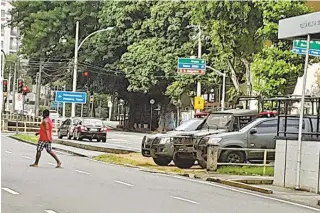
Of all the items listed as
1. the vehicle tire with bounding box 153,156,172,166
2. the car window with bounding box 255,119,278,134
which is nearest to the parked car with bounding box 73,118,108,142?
the vehicle tire with bounding box 153,156,172,166

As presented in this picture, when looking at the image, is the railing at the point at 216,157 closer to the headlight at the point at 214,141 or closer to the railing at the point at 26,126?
the headlight at the point at 214,141

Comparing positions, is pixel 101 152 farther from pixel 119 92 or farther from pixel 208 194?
pixel 119 92

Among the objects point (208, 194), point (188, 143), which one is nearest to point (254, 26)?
point (188, 143)

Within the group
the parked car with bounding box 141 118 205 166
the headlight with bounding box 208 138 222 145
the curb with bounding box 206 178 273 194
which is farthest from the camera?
the parked car with bounding box 141 118 205 166

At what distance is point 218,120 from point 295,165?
6867 mm

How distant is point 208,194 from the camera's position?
641 inches

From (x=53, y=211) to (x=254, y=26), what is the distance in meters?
29.4

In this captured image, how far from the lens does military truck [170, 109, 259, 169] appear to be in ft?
78.3

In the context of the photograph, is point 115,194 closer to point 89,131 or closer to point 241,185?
point 241,185

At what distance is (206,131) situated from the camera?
24.8 metres

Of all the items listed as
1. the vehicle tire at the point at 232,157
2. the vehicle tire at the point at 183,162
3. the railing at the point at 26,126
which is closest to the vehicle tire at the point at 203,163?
the vehicle tire at the point at 232,157

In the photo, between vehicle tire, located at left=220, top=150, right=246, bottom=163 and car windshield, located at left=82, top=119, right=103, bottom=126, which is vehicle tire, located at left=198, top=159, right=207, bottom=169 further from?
car windshield, located at left=82, top=119, right=103, bottom=126

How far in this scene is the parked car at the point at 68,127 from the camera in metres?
44.0

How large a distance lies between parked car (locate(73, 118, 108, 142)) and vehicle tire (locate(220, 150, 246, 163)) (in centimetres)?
2095
